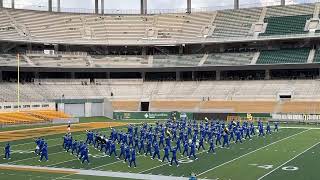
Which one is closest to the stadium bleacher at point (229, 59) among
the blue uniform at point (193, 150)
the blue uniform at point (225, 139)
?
the blue uniform at point (225, 139)

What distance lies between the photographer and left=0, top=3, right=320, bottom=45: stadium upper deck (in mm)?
62062

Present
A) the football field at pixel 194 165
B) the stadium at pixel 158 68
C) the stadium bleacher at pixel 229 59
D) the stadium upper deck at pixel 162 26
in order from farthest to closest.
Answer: the stadium upper deck at pixel 162 26 → the stadium bleacher at pixel 229 59 → the stadium at pixel 158 68 → the football field at pixel 194 165

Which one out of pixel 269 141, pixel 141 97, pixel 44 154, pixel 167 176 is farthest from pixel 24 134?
pixel 141 97

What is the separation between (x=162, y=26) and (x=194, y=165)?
164 ft

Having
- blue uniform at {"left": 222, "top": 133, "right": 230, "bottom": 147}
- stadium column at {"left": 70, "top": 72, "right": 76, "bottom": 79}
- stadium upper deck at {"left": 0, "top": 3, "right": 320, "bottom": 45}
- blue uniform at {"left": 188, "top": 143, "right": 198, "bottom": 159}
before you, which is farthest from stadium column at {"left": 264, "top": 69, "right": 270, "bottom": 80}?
blue uniform at {"left": 188, "top": 143, "right": 198, "bottom": 159}

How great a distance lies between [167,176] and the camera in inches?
756

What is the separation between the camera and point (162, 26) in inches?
2773

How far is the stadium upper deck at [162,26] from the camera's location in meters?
62.1

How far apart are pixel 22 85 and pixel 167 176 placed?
45553 millimetres

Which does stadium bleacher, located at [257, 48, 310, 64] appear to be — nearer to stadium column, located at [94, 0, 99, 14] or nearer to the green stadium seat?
the green stadium seat

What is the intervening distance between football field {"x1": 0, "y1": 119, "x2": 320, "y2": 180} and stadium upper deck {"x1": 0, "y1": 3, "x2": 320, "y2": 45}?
1375 inches

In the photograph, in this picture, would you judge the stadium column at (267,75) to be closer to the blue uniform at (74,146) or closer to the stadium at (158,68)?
the stadium at (158,68)

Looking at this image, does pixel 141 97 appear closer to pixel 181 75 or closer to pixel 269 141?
pixel 181 75

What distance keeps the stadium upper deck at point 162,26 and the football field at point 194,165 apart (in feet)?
115
